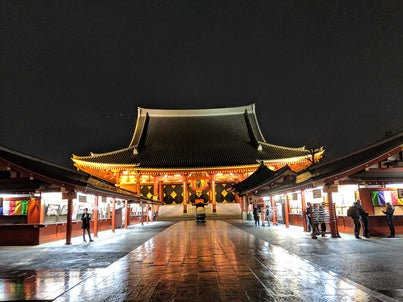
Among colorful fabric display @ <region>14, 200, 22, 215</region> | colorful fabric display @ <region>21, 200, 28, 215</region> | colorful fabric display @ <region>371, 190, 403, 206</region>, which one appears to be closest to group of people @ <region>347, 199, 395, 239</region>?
colorful fabric display @ <region>371, 190, 403, 206</region>

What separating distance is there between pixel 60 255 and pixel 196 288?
24.0 ft

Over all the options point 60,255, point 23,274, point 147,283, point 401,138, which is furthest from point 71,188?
point 401,138

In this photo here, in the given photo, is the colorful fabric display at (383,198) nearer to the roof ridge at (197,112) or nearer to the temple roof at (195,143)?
the temple roof at (195,143)

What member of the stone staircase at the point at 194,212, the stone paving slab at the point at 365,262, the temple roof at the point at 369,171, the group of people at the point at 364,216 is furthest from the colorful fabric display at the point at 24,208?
the stone staircase at the point at 194,212

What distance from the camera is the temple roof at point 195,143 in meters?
42.0

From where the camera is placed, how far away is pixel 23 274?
830 cm

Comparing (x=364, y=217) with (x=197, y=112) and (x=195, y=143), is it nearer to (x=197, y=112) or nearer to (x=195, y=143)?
(x=195, y=143)

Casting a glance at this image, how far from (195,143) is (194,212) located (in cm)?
1153

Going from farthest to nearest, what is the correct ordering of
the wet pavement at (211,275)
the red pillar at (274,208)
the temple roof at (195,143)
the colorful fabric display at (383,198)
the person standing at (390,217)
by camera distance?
the temple roof at (195,143) < the red pillar at (274,208) < the colorful fabric display at (383,198) < the person standing at (390,217) < the wet pavement at (211,275)

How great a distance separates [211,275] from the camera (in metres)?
7.79

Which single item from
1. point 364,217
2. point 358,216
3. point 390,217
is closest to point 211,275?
point 358,216

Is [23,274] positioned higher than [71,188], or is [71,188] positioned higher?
[71,188]

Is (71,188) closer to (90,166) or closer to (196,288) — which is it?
(196,288)

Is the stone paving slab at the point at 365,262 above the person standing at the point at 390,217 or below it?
below
